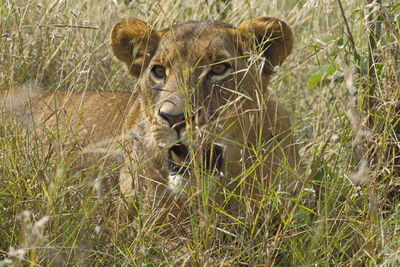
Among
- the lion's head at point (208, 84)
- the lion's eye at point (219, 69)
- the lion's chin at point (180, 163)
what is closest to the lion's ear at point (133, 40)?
the lion's head at point (208, 84)

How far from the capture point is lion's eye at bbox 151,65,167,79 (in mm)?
3850

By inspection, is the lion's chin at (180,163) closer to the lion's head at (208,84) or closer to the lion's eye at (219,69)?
the lion's head at (208,84)

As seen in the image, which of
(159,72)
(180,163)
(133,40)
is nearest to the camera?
(180,163)

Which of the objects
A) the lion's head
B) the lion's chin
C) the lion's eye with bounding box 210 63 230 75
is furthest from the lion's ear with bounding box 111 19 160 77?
the lion's chin

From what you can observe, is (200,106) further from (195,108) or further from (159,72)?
(159,72)

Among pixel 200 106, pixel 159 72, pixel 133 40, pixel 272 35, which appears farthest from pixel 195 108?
pixel 133 40

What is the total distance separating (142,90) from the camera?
3.92 metres

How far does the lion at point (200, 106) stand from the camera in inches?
133

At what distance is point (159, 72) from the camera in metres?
3.87

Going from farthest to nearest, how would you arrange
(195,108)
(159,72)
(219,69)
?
1. (159,72)
2. (219,69)
3. (195,108)

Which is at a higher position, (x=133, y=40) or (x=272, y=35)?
(x=272, y=35)

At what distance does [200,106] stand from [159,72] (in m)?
0.61

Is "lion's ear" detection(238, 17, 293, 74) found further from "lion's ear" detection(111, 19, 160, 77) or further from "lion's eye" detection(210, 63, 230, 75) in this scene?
"lion's ear" detection(111, 19, 160, 77)

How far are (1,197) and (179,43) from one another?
1.13 metres
